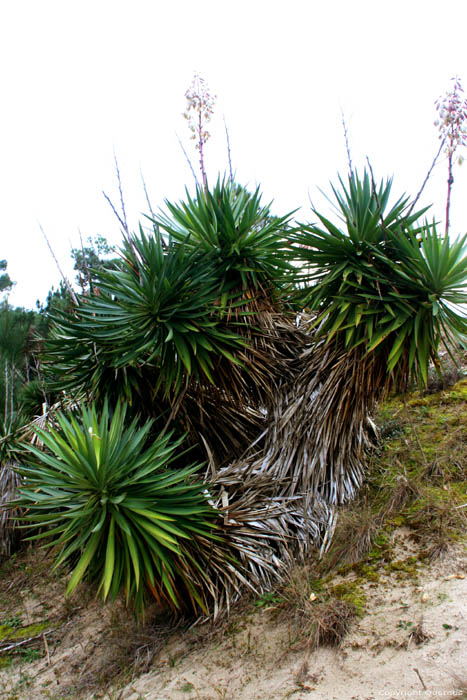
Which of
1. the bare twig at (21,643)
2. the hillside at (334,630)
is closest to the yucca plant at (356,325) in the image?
the hillside at (334,630)

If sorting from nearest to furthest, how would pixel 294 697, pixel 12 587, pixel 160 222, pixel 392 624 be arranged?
pixel 294 697, pixel 392 624, pixel 160 222, pixel 12 587

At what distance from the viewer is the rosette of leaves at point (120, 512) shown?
11.5ft

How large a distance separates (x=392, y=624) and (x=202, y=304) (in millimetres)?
2881

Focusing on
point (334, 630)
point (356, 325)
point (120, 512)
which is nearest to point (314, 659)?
point (334, 630)

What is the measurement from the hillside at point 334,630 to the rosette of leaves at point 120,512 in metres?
0.56

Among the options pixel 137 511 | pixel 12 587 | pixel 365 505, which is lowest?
pixel 12 587

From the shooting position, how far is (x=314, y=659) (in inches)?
134

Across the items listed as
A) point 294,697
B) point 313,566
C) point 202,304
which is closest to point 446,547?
point 313,566

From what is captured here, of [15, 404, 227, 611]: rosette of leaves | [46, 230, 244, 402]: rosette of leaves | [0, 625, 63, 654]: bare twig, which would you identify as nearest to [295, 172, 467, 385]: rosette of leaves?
[46, 230, 244, 402]: rosette of leaves

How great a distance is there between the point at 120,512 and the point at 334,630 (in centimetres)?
175

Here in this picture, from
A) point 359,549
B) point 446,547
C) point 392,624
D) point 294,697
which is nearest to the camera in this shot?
point 294,697

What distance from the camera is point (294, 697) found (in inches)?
125

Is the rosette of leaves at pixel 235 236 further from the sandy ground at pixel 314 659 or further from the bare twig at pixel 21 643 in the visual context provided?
the bare twig at pixel 21 643

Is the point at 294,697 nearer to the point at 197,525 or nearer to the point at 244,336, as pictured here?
the point at 197,525
